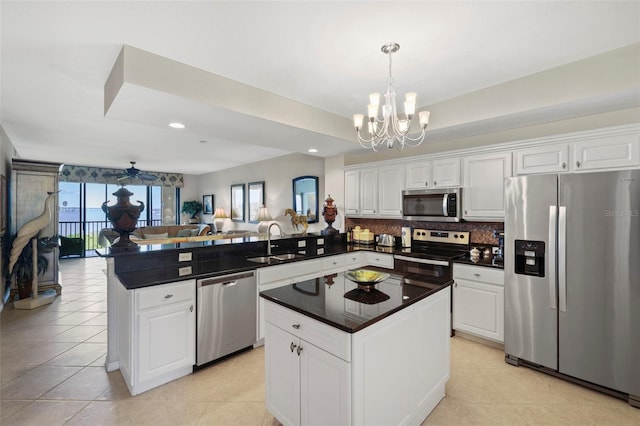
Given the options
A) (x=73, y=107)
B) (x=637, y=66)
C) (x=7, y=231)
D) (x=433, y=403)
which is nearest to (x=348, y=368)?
(x=433, y=403)

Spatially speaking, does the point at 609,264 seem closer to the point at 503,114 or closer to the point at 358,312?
the point at 503,114

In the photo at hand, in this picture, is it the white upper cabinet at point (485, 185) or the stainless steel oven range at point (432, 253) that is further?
the stainless steel oven range at point (432, 253)

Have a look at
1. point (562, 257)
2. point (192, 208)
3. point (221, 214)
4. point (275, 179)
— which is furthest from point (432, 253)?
point (192, 208)

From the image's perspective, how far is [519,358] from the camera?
108 inches

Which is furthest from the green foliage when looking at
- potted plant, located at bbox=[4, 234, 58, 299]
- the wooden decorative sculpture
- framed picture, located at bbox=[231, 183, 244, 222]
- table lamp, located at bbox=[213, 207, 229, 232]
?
the wooden decorative sculpture

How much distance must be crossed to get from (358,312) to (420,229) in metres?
2.86

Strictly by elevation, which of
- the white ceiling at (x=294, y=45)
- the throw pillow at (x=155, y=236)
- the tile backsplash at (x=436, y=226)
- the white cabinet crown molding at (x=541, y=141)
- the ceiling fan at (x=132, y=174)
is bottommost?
the throw pillow at (x=155, y=236)

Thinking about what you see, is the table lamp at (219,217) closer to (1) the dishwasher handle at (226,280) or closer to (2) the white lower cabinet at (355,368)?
(1) the dishwasher handle at (226,280)

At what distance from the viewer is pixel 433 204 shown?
12.1ft

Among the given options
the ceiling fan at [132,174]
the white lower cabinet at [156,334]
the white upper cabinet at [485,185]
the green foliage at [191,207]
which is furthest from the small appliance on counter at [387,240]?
the green foliage at [191,207]

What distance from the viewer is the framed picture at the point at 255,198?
7320 millimetres

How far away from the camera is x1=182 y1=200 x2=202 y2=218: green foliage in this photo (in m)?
9.91

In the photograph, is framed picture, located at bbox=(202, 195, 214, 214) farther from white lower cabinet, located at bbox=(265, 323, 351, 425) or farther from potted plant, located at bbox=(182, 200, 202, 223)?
white lower cabinet, located at bbox=(265, 323, 351, 425)

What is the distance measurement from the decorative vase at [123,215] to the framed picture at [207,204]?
690 cm
